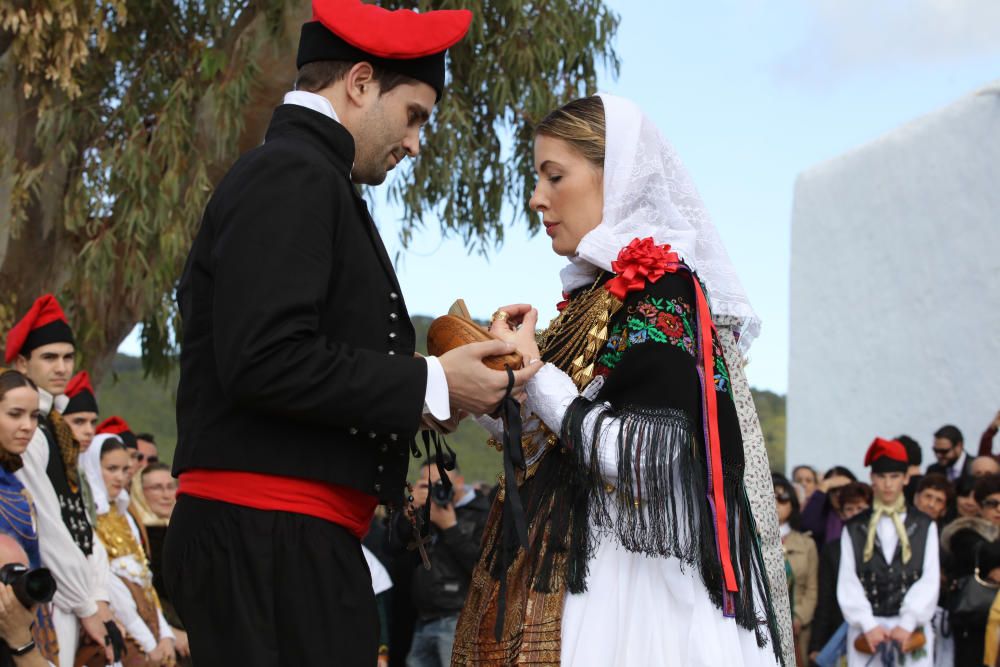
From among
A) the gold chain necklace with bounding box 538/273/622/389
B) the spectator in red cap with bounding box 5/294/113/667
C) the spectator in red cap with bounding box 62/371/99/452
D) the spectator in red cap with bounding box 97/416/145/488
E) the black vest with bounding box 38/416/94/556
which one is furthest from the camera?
the spectator in red cap with bounding box 97/416/145/488

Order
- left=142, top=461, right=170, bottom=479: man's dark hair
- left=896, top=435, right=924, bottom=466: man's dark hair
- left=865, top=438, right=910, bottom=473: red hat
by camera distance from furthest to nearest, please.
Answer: left=896, top=435, right=924, bottom=466: man's dark hair < left=142, top=461, right=170, bottom=479: man's dark hair < left=865, top=438, right=910, bottom=473: red hat

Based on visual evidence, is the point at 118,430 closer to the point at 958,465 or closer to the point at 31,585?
the point at 31,585

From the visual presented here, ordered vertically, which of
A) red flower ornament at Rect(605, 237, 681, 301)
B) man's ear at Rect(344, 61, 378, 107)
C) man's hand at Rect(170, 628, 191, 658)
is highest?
man's ear at Rect(344, 61, 378, 107)

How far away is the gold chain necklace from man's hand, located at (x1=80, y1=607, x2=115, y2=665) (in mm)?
3539

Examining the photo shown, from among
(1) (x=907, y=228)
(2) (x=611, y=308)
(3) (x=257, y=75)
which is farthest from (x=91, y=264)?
(1) (x=907, y=228)

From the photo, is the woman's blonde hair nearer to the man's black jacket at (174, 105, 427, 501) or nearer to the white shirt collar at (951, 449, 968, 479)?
the man's black jacket at (174, 105, 427, 501)

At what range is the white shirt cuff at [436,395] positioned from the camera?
8.02 feet

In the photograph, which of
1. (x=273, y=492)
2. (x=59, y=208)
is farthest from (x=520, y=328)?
(x=59, y=208)

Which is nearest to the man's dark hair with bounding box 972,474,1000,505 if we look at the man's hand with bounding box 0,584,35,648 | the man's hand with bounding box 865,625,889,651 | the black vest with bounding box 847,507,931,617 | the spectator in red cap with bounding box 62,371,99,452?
the black vest with bounding box 847,507,931,617

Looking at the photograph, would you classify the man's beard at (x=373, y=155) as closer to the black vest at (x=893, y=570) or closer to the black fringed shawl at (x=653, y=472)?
the black fringed shawl at (x=653, y=472)

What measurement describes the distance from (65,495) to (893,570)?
15.4ft

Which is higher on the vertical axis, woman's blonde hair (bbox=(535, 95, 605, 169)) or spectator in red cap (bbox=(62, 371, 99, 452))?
woman's blonde hair (bbox=(535, 95, 605, 169))

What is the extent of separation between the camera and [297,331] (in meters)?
2.27

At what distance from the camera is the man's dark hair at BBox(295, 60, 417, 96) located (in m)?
2.59
